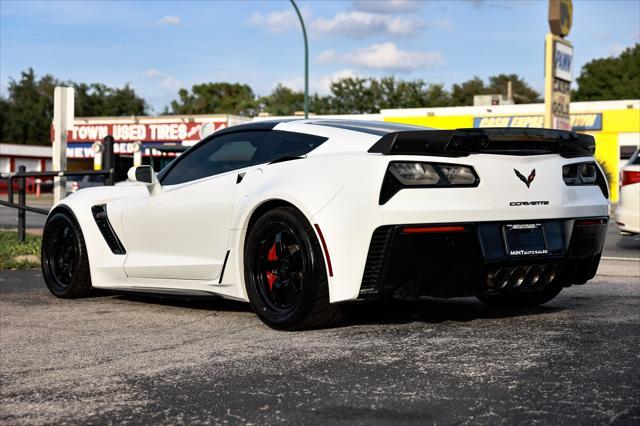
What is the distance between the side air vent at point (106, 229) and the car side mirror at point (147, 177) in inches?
19.4

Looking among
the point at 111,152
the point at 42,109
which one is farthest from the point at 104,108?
the point at 111,152

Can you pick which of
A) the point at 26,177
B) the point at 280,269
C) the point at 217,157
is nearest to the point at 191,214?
the point at 217,157

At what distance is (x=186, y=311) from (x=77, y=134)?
53682mm

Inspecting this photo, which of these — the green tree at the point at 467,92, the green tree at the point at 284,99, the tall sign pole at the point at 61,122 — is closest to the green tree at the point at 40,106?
the green tree at the point at 284,99

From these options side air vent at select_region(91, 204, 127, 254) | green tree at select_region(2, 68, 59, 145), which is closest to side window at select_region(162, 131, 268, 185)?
side air vent at select_region(91, 204, 127, 254)

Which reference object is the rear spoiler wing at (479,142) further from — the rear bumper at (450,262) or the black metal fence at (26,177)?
the black metal fence at (26,177)

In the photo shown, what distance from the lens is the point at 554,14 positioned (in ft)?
99.8

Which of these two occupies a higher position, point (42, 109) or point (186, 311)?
point (42, 109)

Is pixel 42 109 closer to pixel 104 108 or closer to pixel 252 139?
pixel 104 108

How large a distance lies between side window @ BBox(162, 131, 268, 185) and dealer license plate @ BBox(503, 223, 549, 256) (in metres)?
1.71

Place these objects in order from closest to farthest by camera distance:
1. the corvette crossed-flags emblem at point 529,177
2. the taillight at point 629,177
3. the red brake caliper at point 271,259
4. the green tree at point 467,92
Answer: the corvette crossed-flags emblem at point 529,177 → the red brake caliper at point 271,259 → the taillight at point 629,177 → the green tree at point 467,92

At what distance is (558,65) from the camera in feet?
103

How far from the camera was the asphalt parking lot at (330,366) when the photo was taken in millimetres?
3438

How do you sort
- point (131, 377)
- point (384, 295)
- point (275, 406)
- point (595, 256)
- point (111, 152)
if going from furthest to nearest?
point (111, 152) < point (595, 256) < point (384, 295) < point (131, 377) < point (275, 406)
